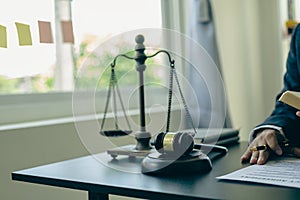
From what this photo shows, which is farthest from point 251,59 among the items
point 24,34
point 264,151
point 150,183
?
point 150,183

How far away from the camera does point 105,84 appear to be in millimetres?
1346

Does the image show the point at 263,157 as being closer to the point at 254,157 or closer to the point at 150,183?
the point at 254,157

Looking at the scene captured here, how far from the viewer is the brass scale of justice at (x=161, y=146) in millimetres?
1111

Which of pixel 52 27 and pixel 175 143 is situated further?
pixel 52 27

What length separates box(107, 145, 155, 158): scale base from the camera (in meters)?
1.30

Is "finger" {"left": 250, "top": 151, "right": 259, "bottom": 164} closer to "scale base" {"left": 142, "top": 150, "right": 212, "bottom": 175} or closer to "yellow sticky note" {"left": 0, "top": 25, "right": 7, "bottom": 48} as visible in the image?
"scale base" {"left": 142, "top": 150, "right": 212, "bottom": 175}

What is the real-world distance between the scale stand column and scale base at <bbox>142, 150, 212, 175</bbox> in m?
0.16

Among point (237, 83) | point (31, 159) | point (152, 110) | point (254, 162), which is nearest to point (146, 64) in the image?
point (152, 110)

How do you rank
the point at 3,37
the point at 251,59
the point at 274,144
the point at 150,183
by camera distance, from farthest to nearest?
the point at 251,59, the point at 3,37, the point at 274,144, the point at 150,183

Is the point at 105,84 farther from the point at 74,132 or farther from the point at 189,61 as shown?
the point at 74,132

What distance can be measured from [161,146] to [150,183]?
0.43 feet

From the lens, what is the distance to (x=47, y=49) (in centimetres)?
208

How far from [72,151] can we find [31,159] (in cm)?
21

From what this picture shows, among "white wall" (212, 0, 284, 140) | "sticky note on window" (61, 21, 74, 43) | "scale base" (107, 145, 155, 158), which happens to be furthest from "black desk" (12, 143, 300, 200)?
"white wall" (212, 0, 284, 140)
